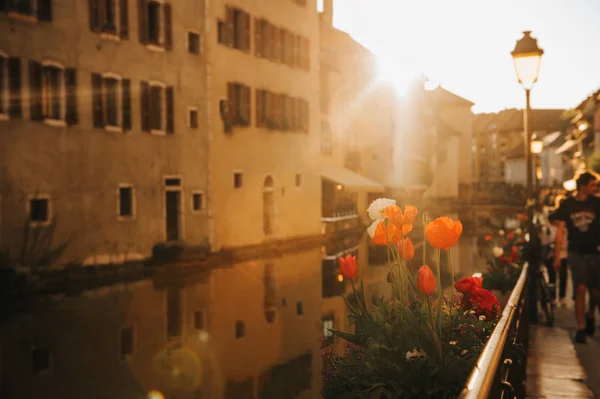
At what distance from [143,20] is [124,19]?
0.92 metres

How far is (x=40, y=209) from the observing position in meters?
19.7

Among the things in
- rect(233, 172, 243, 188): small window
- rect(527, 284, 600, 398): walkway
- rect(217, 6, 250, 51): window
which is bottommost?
rect(527, 284, 600, 398): walkway

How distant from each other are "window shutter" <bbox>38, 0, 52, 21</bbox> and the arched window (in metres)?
12.8

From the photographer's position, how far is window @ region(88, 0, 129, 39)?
21.2m

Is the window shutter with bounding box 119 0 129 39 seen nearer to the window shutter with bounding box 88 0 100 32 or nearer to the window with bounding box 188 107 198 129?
the window shutter with bounding box 88 0 100 32

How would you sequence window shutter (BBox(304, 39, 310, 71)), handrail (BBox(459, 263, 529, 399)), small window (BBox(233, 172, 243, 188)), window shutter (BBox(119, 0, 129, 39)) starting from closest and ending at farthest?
handrail (BBox(459, 263, 529, 399)) → window shutter (BBox(119, 0, 129, 39)) → small window (BBox(233, 172, 243, 188)) → window shutter (BBox(304, 39, 310, 71))

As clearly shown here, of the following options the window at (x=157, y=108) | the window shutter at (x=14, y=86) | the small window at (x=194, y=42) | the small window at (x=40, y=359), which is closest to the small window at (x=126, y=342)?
the small window at (x=40, y=359)

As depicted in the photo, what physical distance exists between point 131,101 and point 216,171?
4.68 m

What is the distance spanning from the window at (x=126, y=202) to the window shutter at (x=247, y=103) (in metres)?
6.55

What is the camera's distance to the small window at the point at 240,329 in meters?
10.7

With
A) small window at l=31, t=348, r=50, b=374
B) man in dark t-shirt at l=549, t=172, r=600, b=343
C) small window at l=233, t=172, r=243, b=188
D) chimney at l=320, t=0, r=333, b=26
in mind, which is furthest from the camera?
chimney at l=320, t=0, r=333, b=26

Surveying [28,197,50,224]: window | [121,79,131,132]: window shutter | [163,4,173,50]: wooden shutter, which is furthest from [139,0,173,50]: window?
[28,197,50,224]: window

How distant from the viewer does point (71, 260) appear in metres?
20.0

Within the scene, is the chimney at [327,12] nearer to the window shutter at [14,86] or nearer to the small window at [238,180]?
the small window at [238,180]
